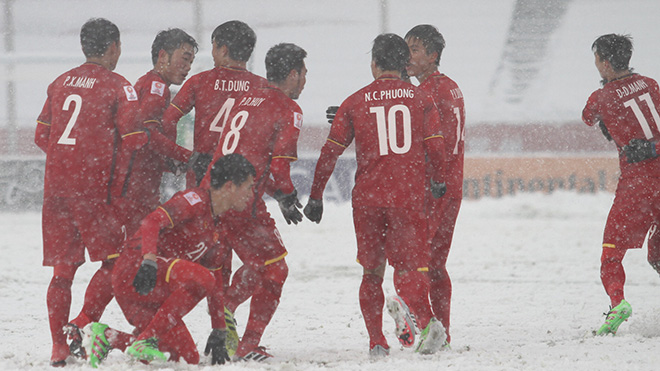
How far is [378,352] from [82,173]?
1.99m

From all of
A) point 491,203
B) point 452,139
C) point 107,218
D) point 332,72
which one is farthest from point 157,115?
point 332,72

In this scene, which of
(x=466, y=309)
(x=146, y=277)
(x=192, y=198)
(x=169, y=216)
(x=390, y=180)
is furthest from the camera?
(x=466, y=309)

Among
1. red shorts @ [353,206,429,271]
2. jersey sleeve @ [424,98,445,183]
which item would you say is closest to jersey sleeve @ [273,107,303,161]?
red shorts @ [353,206,429,271]

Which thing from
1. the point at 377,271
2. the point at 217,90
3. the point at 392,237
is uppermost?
the point at 217,90

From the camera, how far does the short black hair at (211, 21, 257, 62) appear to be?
5086 millimetres

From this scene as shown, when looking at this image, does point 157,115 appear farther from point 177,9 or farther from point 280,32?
point 177,9

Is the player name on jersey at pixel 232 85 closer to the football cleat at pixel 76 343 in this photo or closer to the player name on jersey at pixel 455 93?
the player name on jersey at pixel 455 93

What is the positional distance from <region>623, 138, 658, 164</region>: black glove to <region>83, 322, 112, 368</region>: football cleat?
3497 millimetres

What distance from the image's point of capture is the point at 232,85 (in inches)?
200

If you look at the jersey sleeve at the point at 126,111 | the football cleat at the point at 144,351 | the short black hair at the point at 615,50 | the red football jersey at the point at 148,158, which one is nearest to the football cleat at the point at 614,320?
the short black hair at the point at 615,50

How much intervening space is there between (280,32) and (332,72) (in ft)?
10.0

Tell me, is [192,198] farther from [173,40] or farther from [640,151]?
[640,151]

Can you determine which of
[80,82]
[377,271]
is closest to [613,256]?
[377,271]

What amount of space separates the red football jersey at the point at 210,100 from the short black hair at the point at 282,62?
0.30 metres
